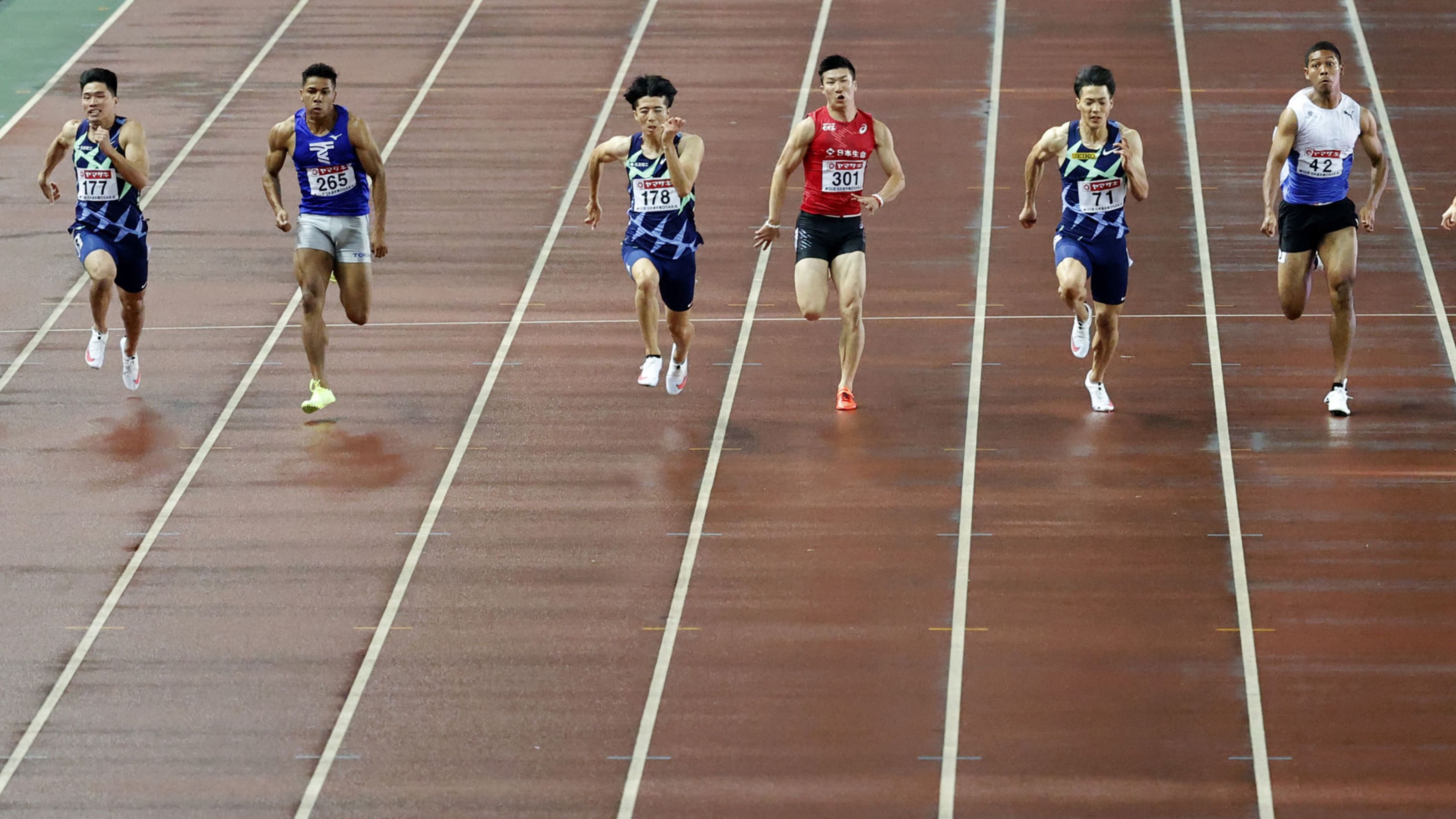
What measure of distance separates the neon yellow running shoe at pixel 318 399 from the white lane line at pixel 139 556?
477 millimetres

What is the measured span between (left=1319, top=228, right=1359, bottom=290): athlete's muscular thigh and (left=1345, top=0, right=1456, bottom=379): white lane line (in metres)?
1.09

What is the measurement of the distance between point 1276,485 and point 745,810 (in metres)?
3.67

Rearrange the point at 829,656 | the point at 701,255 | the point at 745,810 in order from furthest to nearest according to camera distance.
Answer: the point at 701,255 < the point at 829,656 < the point at 745,810

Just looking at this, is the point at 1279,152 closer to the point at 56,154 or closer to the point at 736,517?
the point at 736,517

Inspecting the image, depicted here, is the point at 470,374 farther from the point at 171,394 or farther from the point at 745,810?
the point at 745,810

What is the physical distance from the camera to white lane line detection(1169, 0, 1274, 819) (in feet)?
24.3

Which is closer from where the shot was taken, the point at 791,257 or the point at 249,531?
the point at 249,531

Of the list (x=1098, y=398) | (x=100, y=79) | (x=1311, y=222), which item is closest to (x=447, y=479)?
(x=100, y=79)

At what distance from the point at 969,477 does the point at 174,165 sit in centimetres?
744

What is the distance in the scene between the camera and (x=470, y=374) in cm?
1140

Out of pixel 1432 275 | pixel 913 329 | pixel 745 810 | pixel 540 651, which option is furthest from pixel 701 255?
pixel 745 810

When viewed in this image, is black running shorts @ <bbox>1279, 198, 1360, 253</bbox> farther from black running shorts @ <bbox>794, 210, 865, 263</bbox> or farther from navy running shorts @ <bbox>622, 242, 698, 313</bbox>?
navy running shorts @ <bbox>622, 242, 698, 313</bbox>

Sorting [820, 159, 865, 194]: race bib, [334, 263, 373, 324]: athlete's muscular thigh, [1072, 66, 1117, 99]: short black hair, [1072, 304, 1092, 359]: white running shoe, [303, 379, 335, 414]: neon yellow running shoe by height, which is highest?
[1072, 66, 1117, 99]: short black hair

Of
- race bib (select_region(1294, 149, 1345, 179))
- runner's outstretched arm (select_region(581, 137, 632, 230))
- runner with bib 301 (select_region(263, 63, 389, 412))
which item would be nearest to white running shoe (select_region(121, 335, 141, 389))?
runner with bib 301 (select_region(263, 63, 389, 412))
